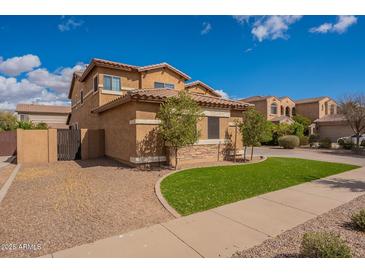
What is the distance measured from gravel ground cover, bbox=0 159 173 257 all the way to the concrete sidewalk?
444mm

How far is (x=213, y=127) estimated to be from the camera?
14016 mm

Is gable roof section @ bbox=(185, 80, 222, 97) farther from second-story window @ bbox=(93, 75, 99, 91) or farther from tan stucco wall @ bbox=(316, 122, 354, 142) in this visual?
tan stucco wall @ bbox=(316, 122, 354, 142)

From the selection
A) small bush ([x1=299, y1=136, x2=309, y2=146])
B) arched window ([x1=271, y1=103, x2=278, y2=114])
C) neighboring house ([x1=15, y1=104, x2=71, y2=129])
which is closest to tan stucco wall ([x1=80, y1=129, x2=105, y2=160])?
small bush ([x1=299, y1=136, x2=309, y2=146])

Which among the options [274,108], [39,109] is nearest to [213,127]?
[274,108]

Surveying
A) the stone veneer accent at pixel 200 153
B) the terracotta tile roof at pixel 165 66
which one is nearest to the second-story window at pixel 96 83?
the terracotta tile roof at pixel 165 66

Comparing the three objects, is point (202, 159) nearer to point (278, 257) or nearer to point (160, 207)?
point (160, 207)

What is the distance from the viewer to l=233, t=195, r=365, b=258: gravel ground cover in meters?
3.81

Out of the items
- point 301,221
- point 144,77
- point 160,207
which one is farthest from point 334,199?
point 144,77

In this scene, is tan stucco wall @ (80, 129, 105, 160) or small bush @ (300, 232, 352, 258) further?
tan stucco wall @ (80, 129, 105, 160)

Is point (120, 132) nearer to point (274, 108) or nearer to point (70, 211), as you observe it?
point (70, 211)

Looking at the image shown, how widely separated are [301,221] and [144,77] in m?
16.6

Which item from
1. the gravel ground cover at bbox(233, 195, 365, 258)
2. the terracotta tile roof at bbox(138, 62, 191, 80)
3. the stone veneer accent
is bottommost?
the gravel ground cover at bbox(233, 195, 365, 258)

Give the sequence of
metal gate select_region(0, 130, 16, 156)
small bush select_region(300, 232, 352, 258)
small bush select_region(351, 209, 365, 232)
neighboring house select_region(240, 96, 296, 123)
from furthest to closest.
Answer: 1. neighboring house select_region(240, 96, 296, 123)
2. metal gate select_region(0, 130, 16, 156)
3. small bush select_region(351, 209, 365, 232)
4. small bush select_region(300, 232, 352, 258)

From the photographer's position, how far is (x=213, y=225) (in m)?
4.95
